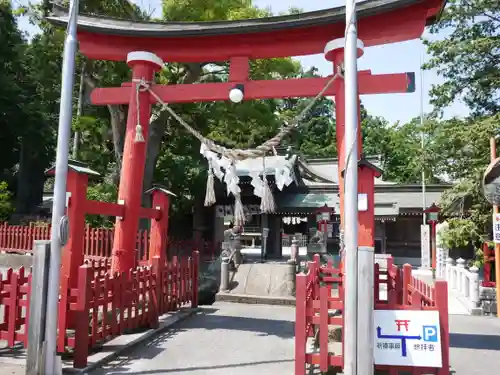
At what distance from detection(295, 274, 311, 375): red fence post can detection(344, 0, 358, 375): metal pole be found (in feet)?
1.79

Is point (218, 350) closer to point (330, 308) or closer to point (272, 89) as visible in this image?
point (330, 308)

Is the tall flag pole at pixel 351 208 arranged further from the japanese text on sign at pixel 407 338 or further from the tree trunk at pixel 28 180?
the tree trunk at pixel 28 180

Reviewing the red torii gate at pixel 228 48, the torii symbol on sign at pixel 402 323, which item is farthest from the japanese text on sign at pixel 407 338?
the red torii gate at pixel 228 48

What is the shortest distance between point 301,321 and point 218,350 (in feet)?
6.36

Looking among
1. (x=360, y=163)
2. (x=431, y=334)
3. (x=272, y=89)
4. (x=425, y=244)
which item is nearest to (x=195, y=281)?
(x=272, y=89)

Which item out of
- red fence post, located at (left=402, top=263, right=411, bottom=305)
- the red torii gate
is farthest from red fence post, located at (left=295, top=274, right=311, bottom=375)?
the red torii gate

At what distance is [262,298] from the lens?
408 inches

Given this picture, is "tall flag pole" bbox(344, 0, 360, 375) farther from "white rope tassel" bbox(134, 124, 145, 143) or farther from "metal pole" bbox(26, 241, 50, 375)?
"white rope tassel" bbox(134, 124, 145, 143)

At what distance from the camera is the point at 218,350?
590cm

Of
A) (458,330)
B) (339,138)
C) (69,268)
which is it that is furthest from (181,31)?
(458,330)

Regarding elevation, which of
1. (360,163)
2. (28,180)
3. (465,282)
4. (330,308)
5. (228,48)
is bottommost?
(465,282)

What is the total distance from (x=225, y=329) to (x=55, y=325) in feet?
10.7

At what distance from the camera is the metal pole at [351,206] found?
398 cm

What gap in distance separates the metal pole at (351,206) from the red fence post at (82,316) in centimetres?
301
